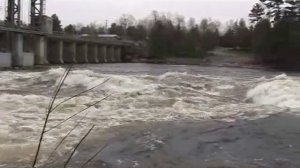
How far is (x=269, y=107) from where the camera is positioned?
60.2ft

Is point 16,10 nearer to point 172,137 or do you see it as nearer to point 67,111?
point 67,111

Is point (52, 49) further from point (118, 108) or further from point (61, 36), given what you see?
point (118, 108)

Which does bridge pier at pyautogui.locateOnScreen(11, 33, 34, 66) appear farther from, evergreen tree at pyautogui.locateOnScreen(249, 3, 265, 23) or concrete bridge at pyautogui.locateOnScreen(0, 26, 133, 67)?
evergreen tree at pyautogui.locateOnScreen(249, 3, 265, 23)

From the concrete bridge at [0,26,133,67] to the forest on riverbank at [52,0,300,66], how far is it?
339 inches

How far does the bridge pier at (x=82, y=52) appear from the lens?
298 feet

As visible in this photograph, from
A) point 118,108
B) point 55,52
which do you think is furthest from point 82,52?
point 118,108

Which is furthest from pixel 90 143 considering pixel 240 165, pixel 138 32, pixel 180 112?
pixel 138 32

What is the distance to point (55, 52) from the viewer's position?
79.6 m

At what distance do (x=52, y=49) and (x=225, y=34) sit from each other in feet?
216

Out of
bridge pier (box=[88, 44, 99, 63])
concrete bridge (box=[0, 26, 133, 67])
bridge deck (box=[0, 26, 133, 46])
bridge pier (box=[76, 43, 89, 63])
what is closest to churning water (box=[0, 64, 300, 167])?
concrete bridge (box=[0, 26, 133, 67])

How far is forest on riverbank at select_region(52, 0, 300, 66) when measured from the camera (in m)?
86.1

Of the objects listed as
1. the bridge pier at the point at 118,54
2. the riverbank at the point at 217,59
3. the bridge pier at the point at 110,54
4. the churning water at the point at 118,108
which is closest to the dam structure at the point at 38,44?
the bridge pier at the point at 110,54

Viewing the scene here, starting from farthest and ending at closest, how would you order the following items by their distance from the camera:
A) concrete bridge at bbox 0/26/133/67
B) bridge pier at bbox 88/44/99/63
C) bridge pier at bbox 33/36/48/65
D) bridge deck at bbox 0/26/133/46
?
bridge pier at bbox 88/44/99/63 → bridge pier at bbox 33/36/48/65 → concrete bridge at bbox 0/26/133/67 → bridge deck at bbox 0/26/133/46

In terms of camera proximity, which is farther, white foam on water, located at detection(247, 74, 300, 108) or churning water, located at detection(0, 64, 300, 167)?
white foam on water, located at detection(247, 74, 300, 108)
